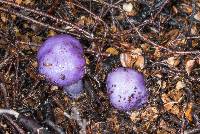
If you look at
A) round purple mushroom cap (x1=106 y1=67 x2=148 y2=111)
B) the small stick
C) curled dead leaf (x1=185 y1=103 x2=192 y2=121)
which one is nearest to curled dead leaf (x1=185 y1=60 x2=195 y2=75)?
curled dead leaf (x1=185 y1=103 x2=192 y2=121)

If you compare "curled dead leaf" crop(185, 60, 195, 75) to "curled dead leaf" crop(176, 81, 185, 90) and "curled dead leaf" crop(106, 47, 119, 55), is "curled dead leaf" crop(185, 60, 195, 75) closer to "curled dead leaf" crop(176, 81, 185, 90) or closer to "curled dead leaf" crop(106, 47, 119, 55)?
"curled dead leaf" crop(176, 81, 185, 90)

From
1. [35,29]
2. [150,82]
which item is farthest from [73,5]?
[150,82]

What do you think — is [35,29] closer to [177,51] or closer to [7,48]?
[7,48]

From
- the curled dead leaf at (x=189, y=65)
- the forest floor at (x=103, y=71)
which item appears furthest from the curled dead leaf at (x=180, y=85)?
the curled dead leaf at (x=189, y=65)

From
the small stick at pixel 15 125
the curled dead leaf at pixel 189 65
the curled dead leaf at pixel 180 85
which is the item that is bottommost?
the small stick at pixel 15 125

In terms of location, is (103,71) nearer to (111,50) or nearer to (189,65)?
(111,50)

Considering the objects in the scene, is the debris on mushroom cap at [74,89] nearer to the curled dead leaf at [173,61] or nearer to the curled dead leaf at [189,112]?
the curled dead leaf at [173,61]

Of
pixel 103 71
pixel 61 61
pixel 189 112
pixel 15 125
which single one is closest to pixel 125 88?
pixel 103 71
